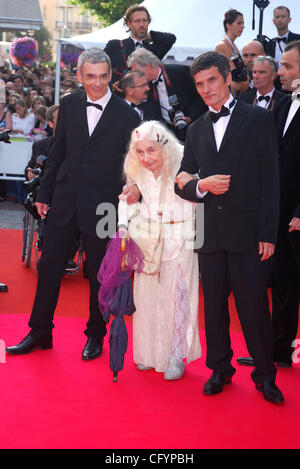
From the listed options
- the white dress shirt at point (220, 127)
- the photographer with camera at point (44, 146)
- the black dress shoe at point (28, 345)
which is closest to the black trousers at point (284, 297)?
the white dress shirt at point (220, 127)

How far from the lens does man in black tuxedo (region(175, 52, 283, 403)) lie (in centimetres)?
366

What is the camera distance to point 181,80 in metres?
6.28

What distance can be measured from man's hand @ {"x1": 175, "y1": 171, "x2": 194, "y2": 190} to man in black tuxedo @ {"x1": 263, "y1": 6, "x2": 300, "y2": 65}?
3.96m

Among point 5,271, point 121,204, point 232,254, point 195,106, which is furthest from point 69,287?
point 232,254

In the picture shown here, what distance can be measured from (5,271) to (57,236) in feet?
8.80

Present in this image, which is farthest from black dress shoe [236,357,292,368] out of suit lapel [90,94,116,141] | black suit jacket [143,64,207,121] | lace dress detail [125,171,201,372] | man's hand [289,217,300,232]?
black suit jacket [143,64,207,121]

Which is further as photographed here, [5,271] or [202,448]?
[5,271]

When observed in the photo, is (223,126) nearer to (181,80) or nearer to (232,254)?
(232,254)

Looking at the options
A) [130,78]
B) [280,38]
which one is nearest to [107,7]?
[280,38]

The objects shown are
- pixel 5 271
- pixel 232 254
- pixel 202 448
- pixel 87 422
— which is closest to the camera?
pixel 202 448

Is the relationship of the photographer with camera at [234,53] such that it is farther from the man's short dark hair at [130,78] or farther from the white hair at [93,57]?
the white hair at [93,57]

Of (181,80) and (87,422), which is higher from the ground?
(181,80)

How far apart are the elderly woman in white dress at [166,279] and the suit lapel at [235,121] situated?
0.51 metres

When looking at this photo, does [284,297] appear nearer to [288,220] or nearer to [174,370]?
[288,220]
